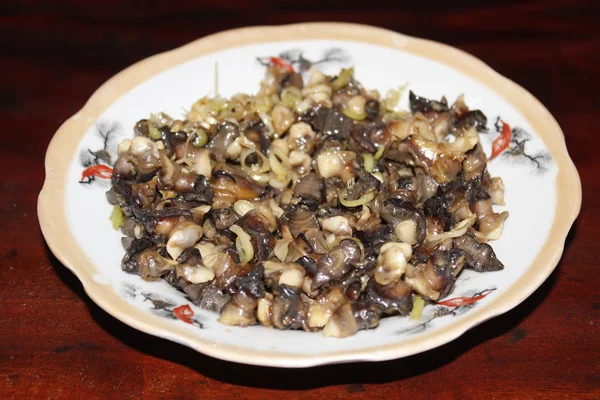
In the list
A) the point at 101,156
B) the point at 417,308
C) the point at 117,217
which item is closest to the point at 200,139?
the point at 101,156

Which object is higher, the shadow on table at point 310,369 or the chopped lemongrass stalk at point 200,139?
the chopped lemongrass stalk at point 200,139

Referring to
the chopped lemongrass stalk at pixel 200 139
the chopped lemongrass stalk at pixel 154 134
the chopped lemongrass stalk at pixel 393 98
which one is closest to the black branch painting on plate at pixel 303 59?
the chopped lemongrass stalk at pixel 393 98

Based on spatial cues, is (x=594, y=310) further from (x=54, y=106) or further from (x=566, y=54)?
(x=54, y=106)

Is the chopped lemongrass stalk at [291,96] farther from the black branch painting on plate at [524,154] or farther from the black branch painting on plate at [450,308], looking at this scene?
the black branch painting on plate at [450,308]

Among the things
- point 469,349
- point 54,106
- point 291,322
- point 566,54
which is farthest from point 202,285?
point 566,54

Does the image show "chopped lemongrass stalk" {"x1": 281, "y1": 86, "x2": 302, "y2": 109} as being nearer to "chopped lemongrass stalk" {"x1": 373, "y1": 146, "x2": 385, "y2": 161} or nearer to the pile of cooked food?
the pile of cooked food

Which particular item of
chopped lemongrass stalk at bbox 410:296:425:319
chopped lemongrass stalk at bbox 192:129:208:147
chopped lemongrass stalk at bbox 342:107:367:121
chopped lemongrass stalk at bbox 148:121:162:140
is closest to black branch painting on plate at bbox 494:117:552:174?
chopped lemongrass stalk at bbox 342:107:367:121
